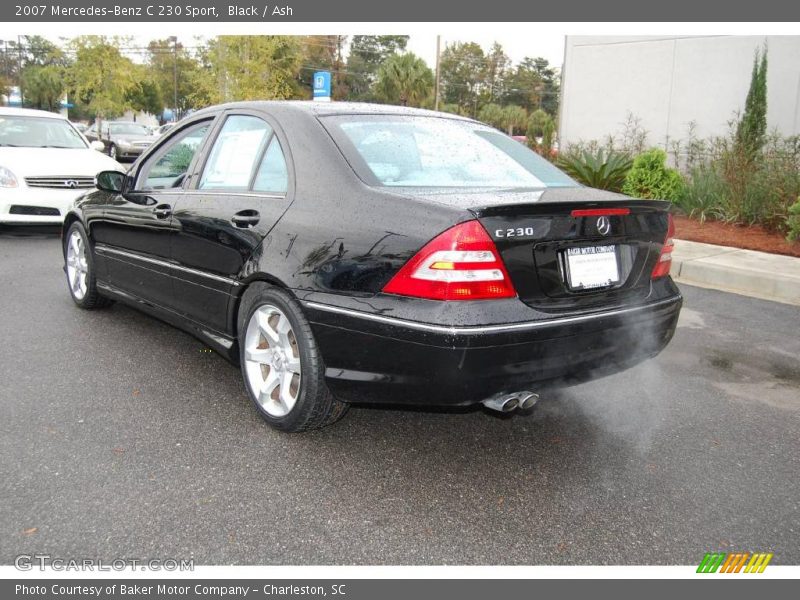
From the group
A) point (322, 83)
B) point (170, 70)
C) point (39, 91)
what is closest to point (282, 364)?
point (322, 83)

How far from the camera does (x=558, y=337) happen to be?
109 inches

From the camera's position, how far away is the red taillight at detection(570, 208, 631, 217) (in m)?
2.85

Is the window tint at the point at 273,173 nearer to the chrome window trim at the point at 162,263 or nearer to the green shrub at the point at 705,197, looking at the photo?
the chrome window trim at the point at 162,263

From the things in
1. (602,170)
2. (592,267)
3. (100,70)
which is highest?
(100,70)

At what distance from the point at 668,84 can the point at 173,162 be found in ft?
39.5

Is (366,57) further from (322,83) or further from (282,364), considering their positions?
(282,364)

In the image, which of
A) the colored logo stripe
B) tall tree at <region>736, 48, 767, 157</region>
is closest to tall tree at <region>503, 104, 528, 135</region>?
tall tree at <region>736, 48, 767, 157</region>

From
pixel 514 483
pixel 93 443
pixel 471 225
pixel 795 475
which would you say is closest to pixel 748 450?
pixel 795 475

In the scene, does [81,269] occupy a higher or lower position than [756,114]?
lower

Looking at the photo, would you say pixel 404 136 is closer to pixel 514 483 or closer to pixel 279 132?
pixel 279 132

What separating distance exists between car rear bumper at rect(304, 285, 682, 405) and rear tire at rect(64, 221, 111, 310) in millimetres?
2977

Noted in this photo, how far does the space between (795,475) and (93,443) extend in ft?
10.3

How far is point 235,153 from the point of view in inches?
149

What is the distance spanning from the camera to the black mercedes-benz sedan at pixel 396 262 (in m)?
2.65
